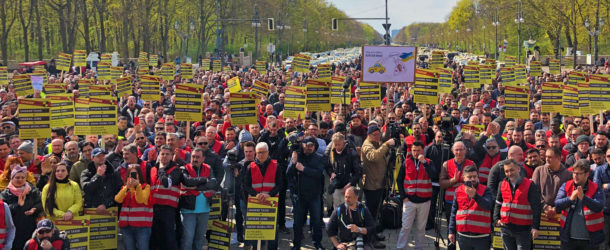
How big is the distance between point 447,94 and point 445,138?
29.6 feet

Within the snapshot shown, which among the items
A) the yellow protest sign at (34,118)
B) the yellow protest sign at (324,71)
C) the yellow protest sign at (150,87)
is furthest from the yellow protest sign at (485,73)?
the yellow protest sign at (34,118)

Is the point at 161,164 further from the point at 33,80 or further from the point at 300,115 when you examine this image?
the point at 33,80

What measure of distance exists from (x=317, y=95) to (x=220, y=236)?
5.47m

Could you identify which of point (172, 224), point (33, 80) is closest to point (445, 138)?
point (172, 224)

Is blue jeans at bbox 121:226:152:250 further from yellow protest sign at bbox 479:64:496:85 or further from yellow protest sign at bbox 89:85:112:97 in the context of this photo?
yellow protest sign at bbox 479:64:496:85

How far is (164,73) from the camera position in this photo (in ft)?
89.7

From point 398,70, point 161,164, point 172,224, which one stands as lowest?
point 172,224

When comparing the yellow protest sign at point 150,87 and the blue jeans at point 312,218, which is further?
the yellow protest sign at point 150,87

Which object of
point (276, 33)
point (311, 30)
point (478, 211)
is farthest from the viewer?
point (311, 30)

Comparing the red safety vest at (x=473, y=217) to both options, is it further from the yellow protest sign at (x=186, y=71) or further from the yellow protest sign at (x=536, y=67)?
the yellow protest sign at (x=536, y=67)

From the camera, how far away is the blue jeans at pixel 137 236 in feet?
30.9

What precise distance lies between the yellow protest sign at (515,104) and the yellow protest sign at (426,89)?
1.46 metres

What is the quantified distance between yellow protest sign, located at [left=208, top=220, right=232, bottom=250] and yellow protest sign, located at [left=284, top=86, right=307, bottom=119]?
17.8ft

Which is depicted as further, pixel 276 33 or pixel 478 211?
pixel 276 33
